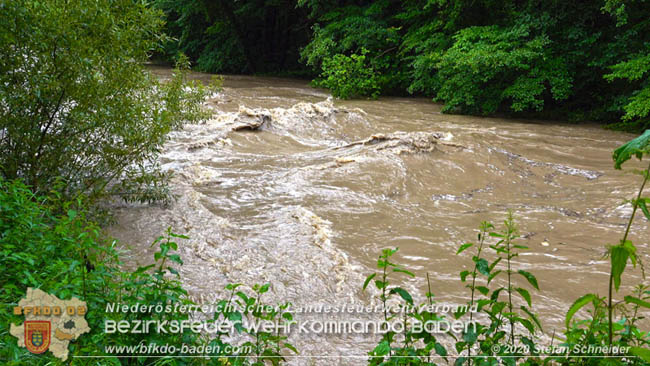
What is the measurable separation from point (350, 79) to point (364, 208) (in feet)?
34.1

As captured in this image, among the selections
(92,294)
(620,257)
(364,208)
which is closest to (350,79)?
(364,208)

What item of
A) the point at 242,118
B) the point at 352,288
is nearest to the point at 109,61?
the point at 352,288

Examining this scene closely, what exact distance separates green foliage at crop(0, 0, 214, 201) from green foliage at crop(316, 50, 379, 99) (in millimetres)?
10623

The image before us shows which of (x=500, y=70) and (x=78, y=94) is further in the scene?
(x=500, y=70)

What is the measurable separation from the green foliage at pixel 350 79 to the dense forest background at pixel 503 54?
3cm

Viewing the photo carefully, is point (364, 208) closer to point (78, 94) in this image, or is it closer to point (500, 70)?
point (78, 94)

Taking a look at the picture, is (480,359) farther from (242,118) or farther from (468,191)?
(242,118)

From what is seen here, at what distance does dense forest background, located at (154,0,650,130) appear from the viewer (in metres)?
11.2

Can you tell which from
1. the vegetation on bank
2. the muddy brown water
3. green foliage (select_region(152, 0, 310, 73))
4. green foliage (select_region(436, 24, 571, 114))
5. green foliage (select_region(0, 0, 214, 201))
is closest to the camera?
the vegetation on bank

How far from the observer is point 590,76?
12445 mm

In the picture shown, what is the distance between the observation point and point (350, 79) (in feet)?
51.1

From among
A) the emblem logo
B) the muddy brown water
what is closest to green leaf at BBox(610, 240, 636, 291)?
the muddy brown water

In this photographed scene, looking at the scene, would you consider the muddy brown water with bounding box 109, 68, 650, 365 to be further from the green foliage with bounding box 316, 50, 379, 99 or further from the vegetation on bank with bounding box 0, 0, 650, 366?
the green foliage with bounding box 316, 50, 379, 99

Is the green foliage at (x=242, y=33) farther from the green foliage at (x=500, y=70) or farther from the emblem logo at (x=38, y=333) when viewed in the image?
the emblem logo at (x=38, y=333)
